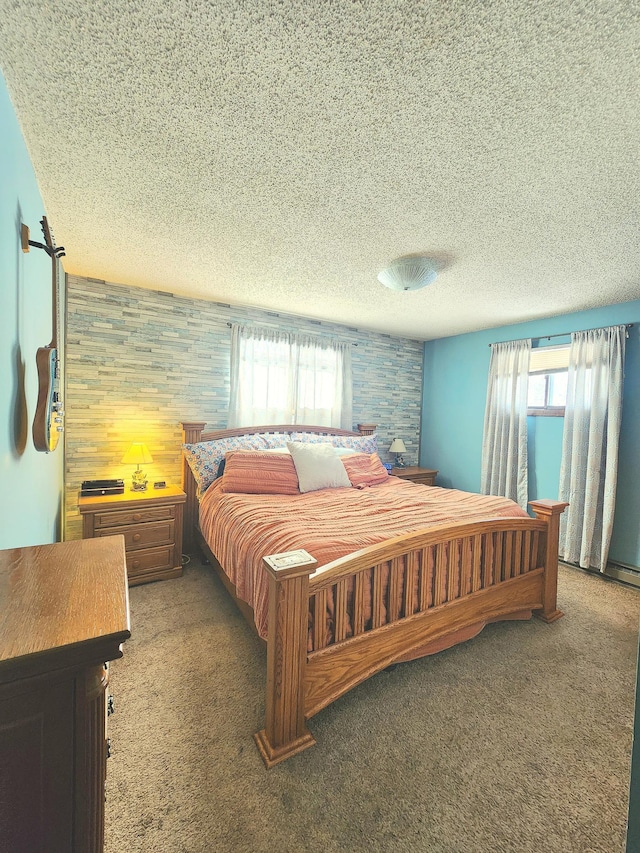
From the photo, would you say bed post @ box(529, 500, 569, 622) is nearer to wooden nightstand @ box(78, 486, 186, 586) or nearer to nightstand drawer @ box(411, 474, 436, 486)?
nightstand drawer @ box(411, 474, 436, 486)

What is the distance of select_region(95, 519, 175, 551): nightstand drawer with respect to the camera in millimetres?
2607

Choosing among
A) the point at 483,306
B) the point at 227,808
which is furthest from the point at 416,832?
the point at 483,306

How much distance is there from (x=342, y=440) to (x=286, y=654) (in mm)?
2491

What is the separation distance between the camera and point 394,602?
1.70 meters

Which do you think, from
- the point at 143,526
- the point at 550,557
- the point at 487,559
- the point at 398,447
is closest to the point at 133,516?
the point at 143,526

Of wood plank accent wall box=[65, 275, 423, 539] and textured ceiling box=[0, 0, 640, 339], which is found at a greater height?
textured ceiling box=[0, 0, 640, 339]

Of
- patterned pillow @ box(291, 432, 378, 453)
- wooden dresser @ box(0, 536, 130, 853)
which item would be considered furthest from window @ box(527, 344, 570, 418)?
wooden dresser @ box(0, 536, 130, 853)

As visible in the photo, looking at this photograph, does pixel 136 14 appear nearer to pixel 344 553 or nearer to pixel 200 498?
pixel 344 553

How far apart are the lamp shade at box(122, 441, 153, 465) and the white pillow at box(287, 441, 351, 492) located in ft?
3.85

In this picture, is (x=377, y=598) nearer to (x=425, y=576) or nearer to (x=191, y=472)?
(x=425, y=576)

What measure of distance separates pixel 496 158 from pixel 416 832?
2.42m

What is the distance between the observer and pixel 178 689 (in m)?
1.67

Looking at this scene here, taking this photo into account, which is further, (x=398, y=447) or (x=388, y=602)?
(x=398, y=447)

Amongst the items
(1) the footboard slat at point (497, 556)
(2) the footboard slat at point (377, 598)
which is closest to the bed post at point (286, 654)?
(2) the footboard slat at point (377, 598)
